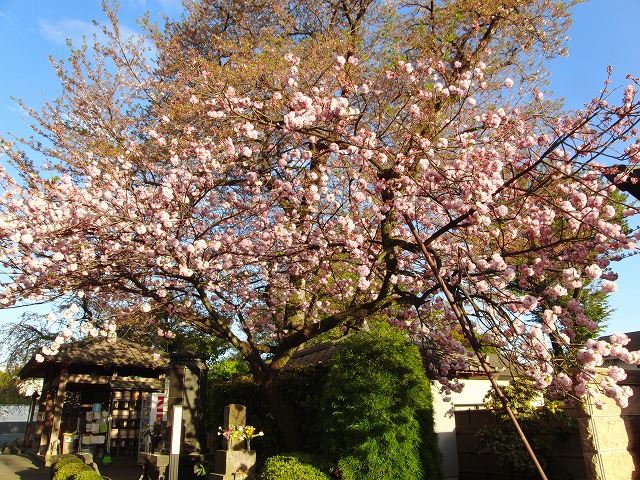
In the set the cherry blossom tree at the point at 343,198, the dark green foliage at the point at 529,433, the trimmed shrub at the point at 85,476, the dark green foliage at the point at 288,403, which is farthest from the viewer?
the dark green foliage at the point at 288,403

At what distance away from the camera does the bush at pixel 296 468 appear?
6.80 meters

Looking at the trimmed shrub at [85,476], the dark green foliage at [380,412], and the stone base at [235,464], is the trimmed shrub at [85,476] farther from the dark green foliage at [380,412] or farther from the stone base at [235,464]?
the dark green foliage at [380,412]

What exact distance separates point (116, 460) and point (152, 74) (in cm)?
1102

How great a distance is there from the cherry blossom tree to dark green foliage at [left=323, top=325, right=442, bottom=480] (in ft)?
2.30

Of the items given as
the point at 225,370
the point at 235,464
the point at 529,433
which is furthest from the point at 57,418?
the point at 529,433

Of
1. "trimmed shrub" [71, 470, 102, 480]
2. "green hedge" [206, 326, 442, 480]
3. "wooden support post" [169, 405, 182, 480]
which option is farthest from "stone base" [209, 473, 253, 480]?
"trimmed shrub" [71, 470, 102, 480]

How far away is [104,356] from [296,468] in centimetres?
1016

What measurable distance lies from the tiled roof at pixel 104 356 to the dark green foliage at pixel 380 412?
26.3ft

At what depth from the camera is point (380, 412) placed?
706 centimetres

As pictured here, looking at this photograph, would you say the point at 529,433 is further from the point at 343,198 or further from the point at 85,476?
the point at 85,476

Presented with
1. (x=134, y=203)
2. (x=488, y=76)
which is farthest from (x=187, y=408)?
(x=488, y=76)

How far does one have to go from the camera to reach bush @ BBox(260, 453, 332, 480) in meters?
6.80

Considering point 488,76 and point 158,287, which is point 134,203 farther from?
point 488,76

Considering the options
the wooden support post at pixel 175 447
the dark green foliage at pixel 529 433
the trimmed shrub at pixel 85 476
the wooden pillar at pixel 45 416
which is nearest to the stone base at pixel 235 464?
the wooden support post at pixel 175 447
